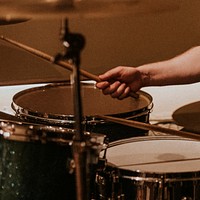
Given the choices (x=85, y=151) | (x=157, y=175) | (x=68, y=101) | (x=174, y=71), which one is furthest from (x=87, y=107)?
(x=85, y=151)

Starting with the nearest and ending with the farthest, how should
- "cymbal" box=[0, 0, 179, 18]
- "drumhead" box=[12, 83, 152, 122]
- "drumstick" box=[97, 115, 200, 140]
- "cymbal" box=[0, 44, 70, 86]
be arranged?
"cymbal" box=[0, 0, 179, 18], "drumstick" box=[97, 115, 200, 140], "drumhead" box=[12, 83, 152, 122], "cymbal" box=[0, 44, 70, 86]

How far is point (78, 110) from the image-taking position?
1.06 metres

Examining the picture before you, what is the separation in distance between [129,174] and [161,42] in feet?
3.24

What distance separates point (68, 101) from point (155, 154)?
→ 0.42 metres

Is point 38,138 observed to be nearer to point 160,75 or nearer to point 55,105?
point 55,105

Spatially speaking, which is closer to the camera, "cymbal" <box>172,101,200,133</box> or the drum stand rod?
the drum stand rod

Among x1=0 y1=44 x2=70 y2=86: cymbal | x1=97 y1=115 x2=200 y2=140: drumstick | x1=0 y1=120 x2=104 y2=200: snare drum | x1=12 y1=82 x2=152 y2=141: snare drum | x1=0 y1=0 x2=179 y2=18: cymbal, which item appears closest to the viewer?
x1=0 y1=0 x2=179 y2=18: cymbal

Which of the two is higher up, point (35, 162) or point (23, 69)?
point (23, 69)

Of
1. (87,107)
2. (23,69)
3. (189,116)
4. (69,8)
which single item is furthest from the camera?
(23,69)

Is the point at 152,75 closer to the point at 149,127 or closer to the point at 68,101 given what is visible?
the point at 68,101

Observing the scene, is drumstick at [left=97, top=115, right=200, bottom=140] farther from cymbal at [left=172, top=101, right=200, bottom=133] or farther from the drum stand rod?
cymbal at [left=172, top=101, right=200, bottom=133]

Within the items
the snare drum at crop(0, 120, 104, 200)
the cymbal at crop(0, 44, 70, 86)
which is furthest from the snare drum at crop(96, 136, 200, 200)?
the cymbal at crop(0, 44, 70, 86)

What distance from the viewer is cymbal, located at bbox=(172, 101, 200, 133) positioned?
1871 mm

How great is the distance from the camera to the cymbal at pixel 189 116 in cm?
187
